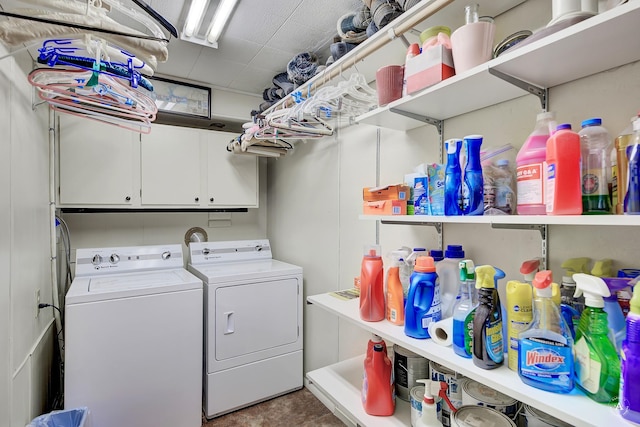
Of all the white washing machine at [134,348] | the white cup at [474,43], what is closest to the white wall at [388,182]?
the white cup at [474,43]

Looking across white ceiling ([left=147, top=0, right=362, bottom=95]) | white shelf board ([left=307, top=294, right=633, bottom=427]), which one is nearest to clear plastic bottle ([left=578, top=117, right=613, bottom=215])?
white shelf board ([left=307, top=294, right=633, bottom=427])

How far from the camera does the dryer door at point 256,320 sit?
2.34 meters

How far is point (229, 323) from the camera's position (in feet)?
7.73

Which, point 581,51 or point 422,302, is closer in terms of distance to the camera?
point 581,51

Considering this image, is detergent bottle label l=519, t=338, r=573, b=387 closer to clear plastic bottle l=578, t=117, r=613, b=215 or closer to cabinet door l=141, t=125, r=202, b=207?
clear plastic bottle l=578, t=117, r=613, b=215

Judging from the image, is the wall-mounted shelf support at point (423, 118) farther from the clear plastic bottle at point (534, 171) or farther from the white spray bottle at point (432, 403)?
the white spray bottle at point (432, 403)

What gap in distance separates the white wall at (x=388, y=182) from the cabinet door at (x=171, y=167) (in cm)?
82

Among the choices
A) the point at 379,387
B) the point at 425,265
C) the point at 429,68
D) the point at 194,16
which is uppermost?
the point at 194,16

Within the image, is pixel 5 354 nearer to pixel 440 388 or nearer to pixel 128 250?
pixel 128 250

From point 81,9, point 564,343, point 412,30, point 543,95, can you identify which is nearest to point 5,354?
point 81,9

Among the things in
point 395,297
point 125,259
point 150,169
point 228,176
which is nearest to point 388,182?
point 395,297

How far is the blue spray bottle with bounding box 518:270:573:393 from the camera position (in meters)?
0.78

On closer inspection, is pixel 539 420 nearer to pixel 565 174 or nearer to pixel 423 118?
pixel 565 174

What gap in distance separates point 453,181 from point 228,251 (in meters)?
2.34
